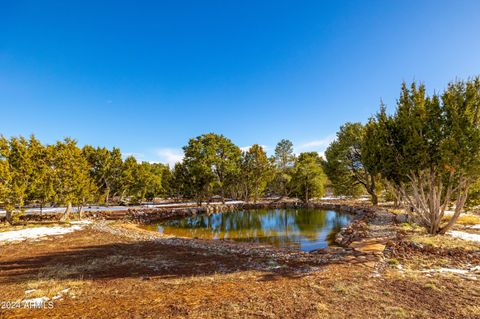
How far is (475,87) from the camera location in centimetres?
1199

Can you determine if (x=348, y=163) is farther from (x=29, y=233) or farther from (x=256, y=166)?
(x=29, y=233)

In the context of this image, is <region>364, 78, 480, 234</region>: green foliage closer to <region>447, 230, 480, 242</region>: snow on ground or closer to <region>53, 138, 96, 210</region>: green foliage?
<region>447, 230, 480, 242</region>: snow on ground

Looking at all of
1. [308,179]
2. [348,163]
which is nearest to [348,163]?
[348,163]

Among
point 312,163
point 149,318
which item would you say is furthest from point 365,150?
point 312,163

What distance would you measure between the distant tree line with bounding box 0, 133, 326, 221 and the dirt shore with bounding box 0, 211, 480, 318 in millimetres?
12706

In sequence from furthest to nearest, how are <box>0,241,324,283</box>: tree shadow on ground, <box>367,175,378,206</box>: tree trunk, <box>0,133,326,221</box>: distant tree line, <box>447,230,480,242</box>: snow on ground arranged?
<box>367,175,378,206</box>: tree trunk
<box>0,133,326,221</box>: distant tree line
<box>447,230,480,242</box>: snow on ground
<box>0,241,324,283</box>: tree shadow on ground

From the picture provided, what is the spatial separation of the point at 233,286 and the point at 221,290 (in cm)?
46

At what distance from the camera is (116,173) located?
4003 centimetres

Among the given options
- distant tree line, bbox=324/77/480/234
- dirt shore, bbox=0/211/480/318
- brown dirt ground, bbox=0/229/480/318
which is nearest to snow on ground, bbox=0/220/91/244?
dirt shore, bbox=0/211/480/318

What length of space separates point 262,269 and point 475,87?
47.3 feet

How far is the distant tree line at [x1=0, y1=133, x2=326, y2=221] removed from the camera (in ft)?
68.2

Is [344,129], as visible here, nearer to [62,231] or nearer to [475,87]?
[475,87]

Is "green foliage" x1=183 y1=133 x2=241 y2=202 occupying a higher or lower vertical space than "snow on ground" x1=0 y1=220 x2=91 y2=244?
higher

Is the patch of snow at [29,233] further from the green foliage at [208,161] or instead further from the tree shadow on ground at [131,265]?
the green foliage at [208,161]
